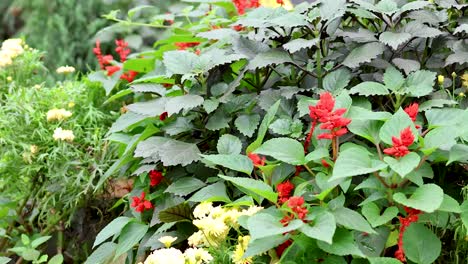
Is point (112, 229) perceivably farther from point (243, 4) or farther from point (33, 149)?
point (243, 4)

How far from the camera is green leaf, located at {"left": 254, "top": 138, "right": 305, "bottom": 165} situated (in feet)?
5.54

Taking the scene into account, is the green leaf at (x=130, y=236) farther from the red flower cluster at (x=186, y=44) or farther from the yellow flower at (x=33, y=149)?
the red flower cluster at (x=186, y=44)

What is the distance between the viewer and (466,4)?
206 cm

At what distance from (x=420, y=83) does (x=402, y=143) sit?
0.41 metres

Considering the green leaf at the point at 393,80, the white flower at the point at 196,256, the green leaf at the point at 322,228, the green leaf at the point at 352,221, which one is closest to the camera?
the green leaf at the point at 322,228

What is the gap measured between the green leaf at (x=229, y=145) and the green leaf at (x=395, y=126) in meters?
0.43

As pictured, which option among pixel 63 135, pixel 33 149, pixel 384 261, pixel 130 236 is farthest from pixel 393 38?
pixel 33 149

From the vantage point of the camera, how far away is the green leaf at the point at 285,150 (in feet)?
5.54

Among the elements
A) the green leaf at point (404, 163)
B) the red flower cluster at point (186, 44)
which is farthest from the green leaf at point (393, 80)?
the red flower cluster at point (186, 44)

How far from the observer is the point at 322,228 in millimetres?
1444

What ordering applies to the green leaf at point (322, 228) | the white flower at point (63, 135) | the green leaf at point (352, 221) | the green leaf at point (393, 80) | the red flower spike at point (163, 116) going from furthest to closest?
1. the white flower at point (63, 135)
2. the red flower spike at point (163, 116)
3. the green leaf at point (393, 80)
4. the green leaf at point (352, 221)
5. the green leaf at point (322, 228)

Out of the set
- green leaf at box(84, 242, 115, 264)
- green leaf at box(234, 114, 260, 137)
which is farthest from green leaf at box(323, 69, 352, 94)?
green leaf at box(84, 242, 115, 264)

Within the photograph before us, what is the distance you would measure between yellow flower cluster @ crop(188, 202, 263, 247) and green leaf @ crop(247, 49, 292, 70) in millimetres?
440

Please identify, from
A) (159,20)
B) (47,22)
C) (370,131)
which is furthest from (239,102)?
(47,22)
